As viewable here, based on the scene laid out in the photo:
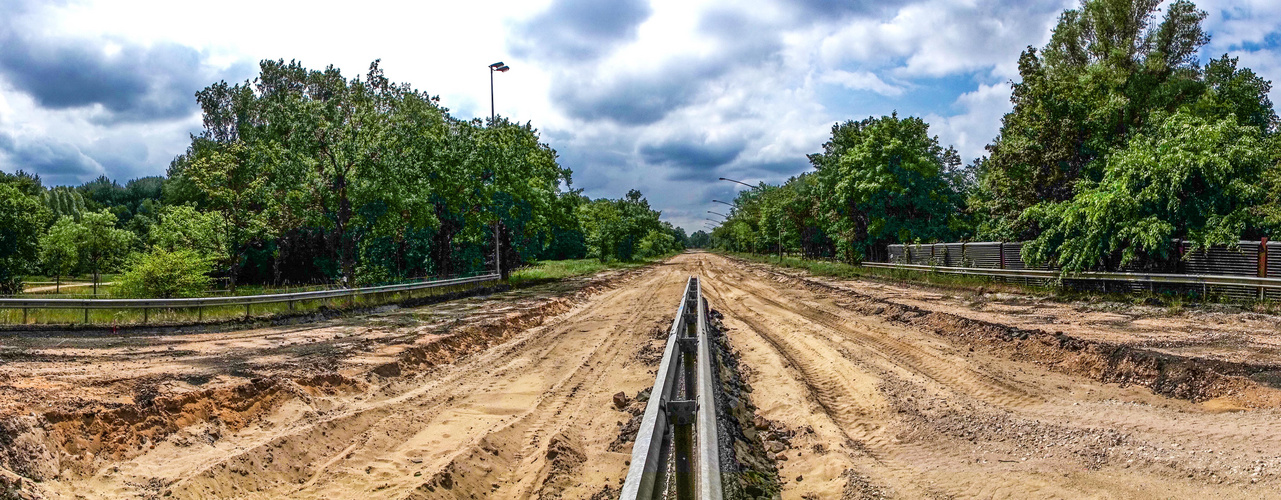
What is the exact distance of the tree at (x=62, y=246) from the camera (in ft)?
116

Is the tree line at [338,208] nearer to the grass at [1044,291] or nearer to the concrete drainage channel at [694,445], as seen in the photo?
the grass at [1044,291]

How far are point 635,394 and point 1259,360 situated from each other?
26.8 feet

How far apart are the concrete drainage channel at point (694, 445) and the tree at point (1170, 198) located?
16574 millimetres

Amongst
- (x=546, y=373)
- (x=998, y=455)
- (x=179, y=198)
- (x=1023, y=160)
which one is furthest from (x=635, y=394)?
(x=179, y=198)

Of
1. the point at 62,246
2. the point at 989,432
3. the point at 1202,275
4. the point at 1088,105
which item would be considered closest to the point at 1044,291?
the point at 1202,275

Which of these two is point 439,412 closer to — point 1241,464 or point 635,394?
point 635,394

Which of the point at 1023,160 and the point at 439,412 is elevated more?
the point at 1023,160

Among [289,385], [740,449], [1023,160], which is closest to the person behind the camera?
[740,449]

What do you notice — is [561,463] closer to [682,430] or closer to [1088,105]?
[682,430]

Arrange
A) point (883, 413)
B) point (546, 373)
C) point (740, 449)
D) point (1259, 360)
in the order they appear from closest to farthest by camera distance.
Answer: point (740, 449)
point (883, 413)
point (1259, 360)
point (546, 373)

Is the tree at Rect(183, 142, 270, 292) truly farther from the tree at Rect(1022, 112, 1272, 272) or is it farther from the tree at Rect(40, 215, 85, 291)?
the tree at Rect(1022, 112, 1272, 272)

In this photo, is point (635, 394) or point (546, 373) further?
point (546, 373)

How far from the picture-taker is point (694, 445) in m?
5.20

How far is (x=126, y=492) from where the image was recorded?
4.82m
